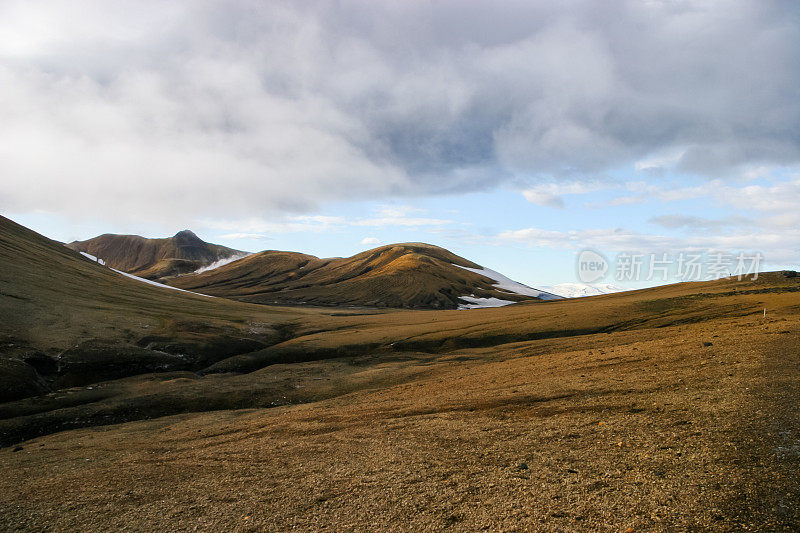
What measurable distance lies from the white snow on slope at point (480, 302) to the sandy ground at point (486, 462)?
143 meters

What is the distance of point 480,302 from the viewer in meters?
173

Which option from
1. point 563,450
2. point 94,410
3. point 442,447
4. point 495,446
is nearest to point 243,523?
Answer: point 442,447

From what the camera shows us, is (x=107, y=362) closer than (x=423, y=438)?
No

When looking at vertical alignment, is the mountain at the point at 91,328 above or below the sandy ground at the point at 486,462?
below

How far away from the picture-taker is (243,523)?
34.8 ft

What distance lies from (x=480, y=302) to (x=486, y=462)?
6440 inches

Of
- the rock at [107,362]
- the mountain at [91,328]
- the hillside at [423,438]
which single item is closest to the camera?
the hillside at [423,438]

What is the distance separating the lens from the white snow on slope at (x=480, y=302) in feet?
547

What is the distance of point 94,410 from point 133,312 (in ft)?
116

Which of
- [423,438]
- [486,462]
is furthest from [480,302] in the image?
[486,462]

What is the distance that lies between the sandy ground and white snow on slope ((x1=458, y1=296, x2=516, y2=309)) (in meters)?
143

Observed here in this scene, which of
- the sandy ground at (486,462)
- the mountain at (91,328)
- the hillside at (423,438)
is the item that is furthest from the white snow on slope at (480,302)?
the sandy ground at (486,462)

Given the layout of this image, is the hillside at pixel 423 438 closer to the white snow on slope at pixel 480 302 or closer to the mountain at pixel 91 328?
the mountain at pixel 91 328

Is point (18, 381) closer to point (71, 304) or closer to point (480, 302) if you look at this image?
point (71, 304)
